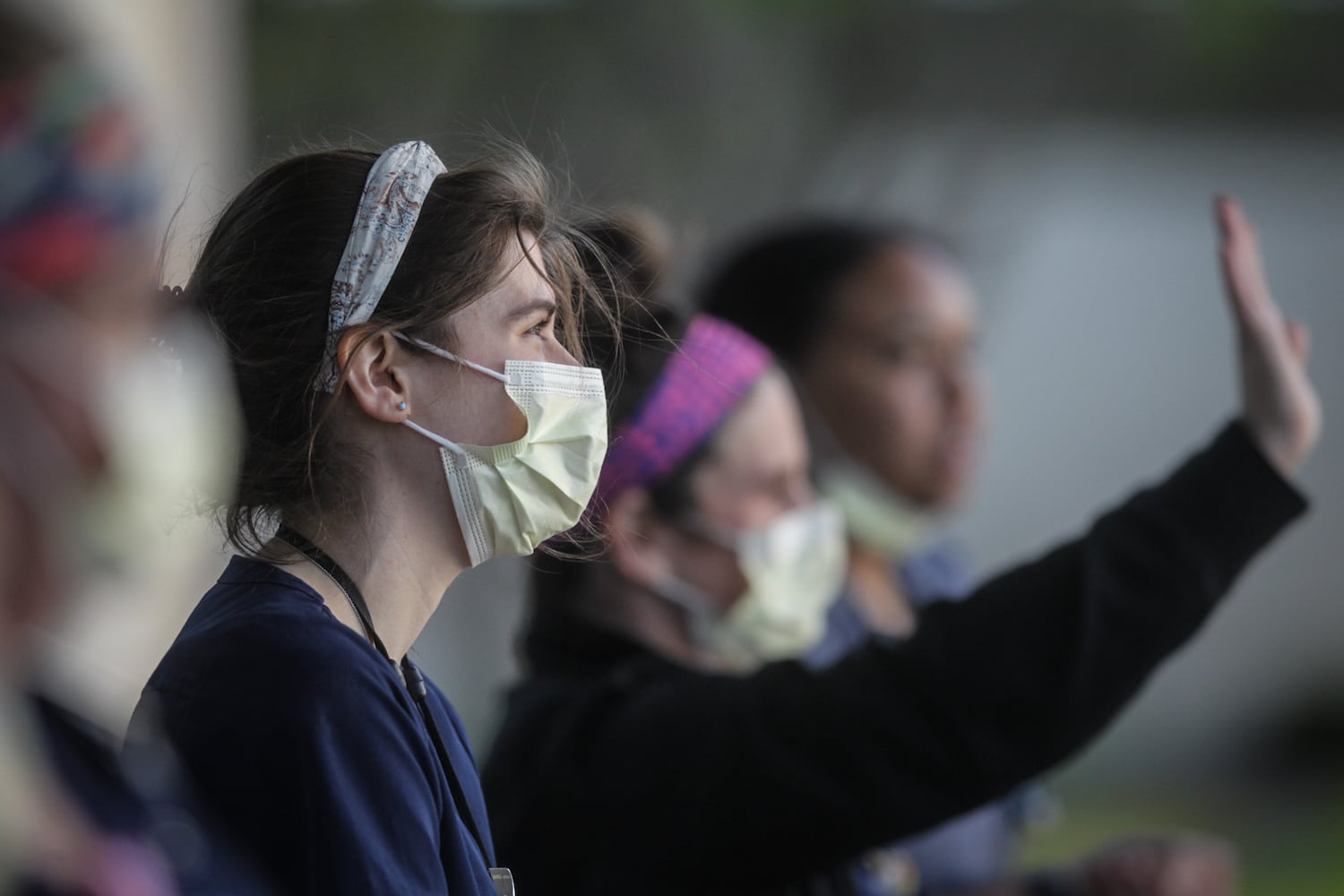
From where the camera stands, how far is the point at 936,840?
121 inches

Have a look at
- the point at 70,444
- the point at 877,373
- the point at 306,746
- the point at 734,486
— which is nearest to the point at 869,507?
the point at 877,373

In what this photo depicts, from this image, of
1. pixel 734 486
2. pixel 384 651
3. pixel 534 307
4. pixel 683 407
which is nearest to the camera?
pixel 384 651

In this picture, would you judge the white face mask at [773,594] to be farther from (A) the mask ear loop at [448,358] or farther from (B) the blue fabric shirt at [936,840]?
(A) the mask ear loop at [448,358]

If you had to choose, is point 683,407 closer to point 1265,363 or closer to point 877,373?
point 1265,363

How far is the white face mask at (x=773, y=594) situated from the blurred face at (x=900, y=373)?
0.74 m

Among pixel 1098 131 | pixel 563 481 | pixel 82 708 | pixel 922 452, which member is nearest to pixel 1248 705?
pixel 1098 131

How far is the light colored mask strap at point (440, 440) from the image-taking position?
5.40ft

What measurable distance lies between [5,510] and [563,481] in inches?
37.3

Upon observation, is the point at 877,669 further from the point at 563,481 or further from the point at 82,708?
the point at 82,708

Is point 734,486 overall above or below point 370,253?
below

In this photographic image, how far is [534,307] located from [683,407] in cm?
95

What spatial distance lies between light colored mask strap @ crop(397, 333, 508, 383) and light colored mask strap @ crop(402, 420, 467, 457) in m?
0.08

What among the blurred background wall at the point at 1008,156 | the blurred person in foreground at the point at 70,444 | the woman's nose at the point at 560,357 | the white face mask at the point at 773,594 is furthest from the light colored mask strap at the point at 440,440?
the white face mask at the point at 773,594

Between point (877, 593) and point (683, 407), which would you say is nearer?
point (683, 407)
